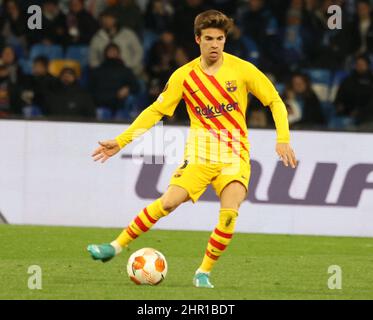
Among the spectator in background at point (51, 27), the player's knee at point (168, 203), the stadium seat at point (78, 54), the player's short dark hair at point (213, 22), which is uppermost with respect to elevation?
the spectator in background at point (51, 27)

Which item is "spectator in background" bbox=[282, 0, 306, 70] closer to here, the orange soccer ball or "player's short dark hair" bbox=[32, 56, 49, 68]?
"player's short dark hair" bbox=[32, 56, 49, 68]

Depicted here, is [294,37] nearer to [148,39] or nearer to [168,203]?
[148,39]

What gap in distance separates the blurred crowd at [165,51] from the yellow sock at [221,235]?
6.18 m

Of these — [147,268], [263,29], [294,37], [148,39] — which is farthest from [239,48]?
[147,268]

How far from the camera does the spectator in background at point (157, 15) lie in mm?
16781

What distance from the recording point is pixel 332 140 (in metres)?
13.7

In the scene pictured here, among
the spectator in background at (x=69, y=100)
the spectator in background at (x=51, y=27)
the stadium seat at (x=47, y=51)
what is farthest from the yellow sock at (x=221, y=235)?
the spectator in background at (x=51, y=27)

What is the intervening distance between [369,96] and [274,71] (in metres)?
1.45

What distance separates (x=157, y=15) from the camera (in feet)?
55.3

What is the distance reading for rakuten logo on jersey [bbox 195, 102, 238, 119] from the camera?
28.9 ft

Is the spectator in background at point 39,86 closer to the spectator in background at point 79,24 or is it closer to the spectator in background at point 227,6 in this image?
the spectator in background at point 79,24

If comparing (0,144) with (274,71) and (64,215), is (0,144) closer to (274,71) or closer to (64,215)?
(64,215)
